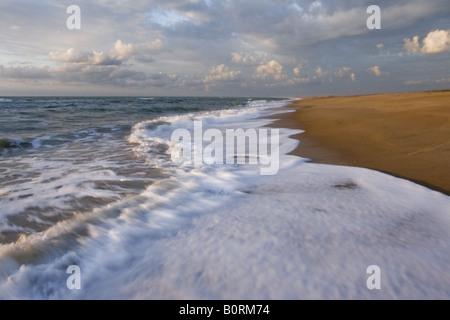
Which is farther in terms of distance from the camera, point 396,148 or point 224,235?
point 396,148

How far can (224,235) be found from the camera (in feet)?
7.52

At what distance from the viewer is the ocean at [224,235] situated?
1724 millimetres

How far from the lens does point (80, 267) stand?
2.00 meters

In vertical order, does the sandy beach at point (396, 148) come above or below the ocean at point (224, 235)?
above

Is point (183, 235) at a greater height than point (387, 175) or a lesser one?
lesser

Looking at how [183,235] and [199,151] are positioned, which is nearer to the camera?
[183,235]

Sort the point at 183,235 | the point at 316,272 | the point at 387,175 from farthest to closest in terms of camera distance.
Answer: the point at 387,175 < the point at 183,235 < the point at 316,272

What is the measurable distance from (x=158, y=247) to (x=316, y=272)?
4.18 feet

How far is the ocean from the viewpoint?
172cm

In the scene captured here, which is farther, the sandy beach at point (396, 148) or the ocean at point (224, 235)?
the sandy beach at point (396, 148)

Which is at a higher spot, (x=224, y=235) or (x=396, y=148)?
(x=396, y=148)
